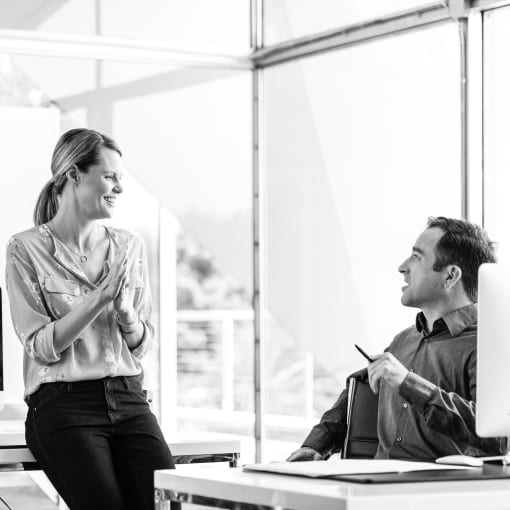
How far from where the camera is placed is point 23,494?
15.9ft

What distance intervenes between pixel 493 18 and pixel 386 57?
1.99 feet

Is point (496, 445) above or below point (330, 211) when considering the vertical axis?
below

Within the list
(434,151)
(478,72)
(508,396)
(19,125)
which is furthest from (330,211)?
(508,396)

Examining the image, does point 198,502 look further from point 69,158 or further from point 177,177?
point 177,177

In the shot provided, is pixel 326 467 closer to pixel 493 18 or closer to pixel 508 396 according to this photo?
pixel 508 396

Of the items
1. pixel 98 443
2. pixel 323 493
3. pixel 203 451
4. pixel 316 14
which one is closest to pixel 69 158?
pixel 98 443

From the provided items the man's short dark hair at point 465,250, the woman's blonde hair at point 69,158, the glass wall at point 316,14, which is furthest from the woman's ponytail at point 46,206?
the glass wall at point 316,14

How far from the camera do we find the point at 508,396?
2066 mm

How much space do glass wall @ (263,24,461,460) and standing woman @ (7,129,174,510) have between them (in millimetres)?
1990

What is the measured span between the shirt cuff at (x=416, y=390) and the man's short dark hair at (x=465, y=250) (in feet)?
1.53

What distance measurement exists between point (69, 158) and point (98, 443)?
72 centimetres

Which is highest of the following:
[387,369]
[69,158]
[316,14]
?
[316,14]

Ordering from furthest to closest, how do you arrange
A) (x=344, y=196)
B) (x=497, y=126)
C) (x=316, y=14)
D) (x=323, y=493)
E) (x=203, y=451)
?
(x=316, y=14) → (x=344, y=196) → (x=497, y=126) → (x=203, y=451) → (x=323, y=493)

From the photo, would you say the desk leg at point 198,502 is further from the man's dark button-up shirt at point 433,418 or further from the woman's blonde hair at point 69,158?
the woman's blonde hair at point 69,158
